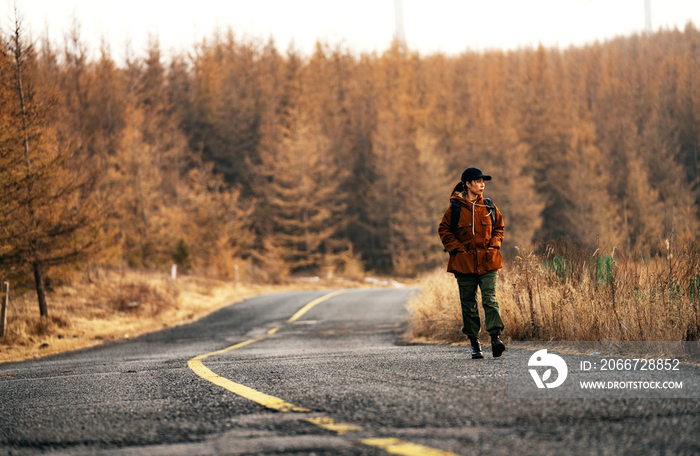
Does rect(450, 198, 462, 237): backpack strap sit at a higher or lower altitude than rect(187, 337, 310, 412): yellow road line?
higher

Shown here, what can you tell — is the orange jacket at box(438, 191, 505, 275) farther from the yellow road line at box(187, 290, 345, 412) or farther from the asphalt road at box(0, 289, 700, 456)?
the yellow road line at box(187, 290, 345, 412)

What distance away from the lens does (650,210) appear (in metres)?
47.3

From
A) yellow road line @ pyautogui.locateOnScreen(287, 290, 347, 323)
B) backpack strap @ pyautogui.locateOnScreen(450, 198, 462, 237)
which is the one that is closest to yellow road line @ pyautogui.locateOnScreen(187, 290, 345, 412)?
backpack strap @ pyautogui.locateOnScreen(450, 198, 462, 237)

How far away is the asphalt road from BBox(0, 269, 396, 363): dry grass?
7.14m

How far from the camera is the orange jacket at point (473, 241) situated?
637 centimetres

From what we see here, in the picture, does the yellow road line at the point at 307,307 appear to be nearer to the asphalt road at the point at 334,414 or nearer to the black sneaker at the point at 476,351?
the asphalt road at the point at 334,414

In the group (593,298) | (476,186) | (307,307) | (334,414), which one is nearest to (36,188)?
(307,307)

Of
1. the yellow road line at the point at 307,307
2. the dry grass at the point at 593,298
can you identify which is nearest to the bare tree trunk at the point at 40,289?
the yellow road line at the point at 307,307

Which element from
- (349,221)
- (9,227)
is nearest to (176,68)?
(349,221)

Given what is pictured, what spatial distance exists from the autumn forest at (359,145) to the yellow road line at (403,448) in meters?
29.5

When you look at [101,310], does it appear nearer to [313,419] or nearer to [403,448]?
[313,419]

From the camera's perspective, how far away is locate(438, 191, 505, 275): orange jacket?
6371 mm

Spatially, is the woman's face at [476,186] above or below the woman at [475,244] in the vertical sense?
above

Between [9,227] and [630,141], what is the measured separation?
56412 mm
